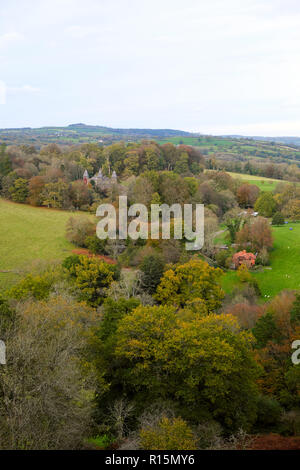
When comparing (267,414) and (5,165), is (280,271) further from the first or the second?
(5,165)

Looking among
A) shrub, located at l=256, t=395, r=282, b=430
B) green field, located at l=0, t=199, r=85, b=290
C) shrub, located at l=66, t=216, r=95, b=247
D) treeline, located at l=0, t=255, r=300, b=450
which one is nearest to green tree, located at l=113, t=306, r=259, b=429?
treeline, located at l=0, t=255, r=300, b=450

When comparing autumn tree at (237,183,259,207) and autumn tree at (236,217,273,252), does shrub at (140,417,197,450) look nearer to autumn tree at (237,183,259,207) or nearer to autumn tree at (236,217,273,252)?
autumn tree at (236,217,273,252)

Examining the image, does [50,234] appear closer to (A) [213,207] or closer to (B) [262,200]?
(A) [213,207]

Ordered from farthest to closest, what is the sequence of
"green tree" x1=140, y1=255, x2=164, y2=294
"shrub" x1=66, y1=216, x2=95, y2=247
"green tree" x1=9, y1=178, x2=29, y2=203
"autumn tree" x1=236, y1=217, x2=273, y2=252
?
"green tree" x1=9, y1=178, x2=29, y2=203, "shrub" x1=66, y1=216, x2=95, y2=247, "autumn tree" x1=236, y1=217, x2=273, y2=252, "green tree" x1=140, y1=255, x2=164, y2=294

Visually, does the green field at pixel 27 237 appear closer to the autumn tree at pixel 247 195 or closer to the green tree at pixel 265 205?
the green tree at pixel 265 205

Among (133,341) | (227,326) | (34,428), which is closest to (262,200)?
(227,326)

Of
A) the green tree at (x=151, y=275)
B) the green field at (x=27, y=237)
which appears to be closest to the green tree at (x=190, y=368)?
the green tree at (x=151, y=275)

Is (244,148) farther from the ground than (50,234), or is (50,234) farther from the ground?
(244,148)
